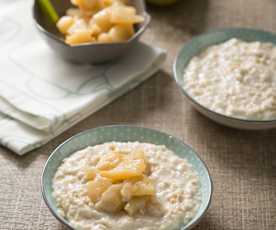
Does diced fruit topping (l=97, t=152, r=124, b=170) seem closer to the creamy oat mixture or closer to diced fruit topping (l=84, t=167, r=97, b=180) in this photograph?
diced fruit topping (l=84, t=167, r=97, b=180)

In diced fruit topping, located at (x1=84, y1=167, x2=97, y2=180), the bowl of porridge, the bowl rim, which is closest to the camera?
diced fruit topping, located at (x1=84, y1=167, x2=97, y2=180)

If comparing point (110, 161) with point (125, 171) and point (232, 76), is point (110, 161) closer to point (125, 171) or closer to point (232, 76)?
point (125, 171)

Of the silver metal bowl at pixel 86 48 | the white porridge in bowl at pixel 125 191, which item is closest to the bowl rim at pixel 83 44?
the silver metal bowl at pixel 86 48

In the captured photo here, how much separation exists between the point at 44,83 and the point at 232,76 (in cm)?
73

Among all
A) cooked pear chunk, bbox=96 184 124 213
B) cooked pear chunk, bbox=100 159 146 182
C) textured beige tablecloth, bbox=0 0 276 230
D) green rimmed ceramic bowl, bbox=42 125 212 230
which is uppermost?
cooked pear chunk, bbox=100 159 146 182

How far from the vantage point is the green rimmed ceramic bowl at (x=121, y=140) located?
1.83 m

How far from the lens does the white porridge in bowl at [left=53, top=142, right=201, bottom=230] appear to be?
1.72 metres

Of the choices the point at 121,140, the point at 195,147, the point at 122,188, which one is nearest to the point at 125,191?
the point at 122,188

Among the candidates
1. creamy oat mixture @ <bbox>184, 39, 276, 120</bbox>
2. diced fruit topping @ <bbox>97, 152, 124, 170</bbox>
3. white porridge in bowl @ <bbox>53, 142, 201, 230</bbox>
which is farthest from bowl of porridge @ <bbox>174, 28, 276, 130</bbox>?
diced fruit topping @ <bbox>97, 152, 124, 170</bbox>

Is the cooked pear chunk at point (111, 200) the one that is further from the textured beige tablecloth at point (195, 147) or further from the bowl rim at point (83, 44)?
the bowl rim at point (83, 44)

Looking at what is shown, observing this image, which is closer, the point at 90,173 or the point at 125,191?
the point at 125,191

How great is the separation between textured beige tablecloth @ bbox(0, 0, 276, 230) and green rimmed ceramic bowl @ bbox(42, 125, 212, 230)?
0.41ft

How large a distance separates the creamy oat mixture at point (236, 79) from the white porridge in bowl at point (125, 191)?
363 millimetres

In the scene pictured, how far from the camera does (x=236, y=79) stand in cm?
229
